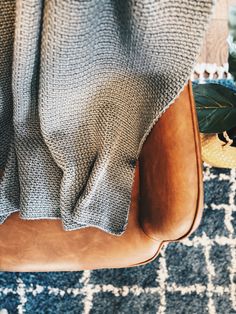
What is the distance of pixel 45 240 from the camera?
3.15 feet

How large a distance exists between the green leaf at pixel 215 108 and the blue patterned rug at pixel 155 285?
374 millimetres

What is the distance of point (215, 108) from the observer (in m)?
1.02

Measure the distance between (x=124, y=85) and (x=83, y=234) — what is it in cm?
37

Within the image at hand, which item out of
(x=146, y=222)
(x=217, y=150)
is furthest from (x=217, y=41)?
(x=146, y=222)

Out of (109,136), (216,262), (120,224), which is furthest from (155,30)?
(216,262)

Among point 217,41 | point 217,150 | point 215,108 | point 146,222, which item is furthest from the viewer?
point 217,41

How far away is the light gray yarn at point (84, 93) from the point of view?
65 cm

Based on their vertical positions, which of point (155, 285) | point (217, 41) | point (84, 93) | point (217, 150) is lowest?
point (155, 285)

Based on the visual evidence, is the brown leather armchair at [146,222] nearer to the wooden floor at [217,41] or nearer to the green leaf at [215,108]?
the green leaf at [215,108]

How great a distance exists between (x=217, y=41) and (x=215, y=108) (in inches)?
22.4

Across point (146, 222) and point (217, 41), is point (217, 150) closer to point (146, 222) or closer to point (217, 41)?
point (146, 222)

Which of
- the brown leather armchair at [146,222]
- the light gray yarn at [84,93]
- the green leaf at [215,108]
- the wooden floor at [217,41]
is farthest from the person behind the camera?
the wooden floor at [217,41]

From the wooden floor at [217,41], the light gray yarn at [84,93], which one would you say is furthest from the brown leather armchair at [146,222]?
the wooden floor at [217,41]

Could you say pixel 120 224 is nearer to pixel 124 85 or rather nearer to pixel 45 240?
pixel 45 240
